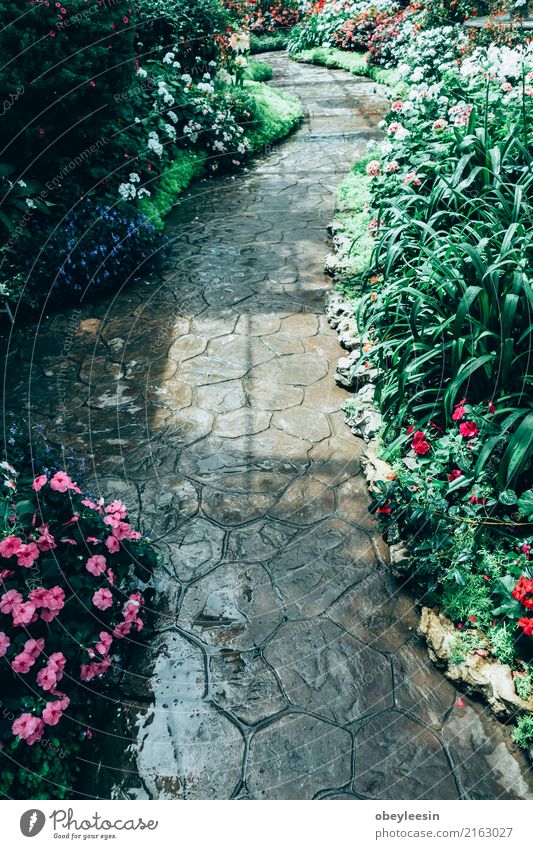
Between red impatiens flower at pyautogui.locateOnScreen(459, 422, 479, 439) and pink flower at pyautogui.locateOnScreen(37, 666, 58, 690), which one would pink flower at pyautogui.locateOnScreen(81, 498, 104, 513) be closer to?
Result: pink flower at pyautogui.locateOnScreen(37, 666, 58, 690)

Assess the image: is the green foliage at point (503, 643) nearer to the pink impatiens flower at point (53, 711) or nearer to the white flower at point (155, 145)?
the pink impatiens flower at point (53, 711)

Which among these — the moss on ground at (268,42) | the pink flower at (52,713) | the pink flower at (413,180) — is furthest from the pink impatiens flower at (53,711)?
the moss on ground at (268,42)

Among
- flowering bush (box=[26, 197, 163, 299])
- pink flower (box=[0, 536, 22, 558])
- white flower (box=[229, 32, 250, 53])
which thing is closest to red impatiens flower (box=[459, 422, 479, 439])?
pink flower (box=[0, 536, 22, 558])

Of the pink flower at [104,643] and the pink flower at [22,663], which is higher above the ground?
the pink flower at [22,663]

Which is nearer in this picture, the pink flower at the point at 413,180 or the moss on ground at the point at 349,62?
the pink flower at the point at 413,180

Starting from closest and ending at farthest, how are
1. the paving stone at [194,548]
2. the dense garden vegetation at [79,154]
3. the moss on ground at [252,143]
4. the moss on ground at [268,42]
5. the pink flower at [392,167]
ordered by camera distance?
the paving stone at [194,548] < the dense garden vegetation at [79,154] < the pink flower at [392,167] < the moss on ground at [252,143] < the moss on ground at [268,42]

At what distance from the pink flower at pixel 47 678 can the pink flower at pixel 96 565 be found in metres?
0.40

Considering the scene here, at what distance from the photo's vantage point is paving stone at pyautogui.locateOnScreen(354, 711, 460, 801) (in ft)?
6.43

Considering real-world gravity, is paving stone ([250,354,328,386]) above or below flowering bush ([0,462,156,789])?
below

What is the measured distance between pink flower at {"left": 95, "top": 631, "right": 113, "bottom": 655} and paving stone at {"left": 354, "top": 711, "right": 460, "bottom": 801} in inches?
41.4

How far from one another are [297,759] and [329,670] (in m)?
0.38

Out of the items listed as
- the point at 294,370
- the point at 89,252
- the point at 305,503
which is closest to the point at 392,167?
the point at 294,370

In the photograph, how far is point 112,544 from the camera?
2391mm

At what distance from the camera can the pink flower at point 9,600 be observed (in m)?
2.00
